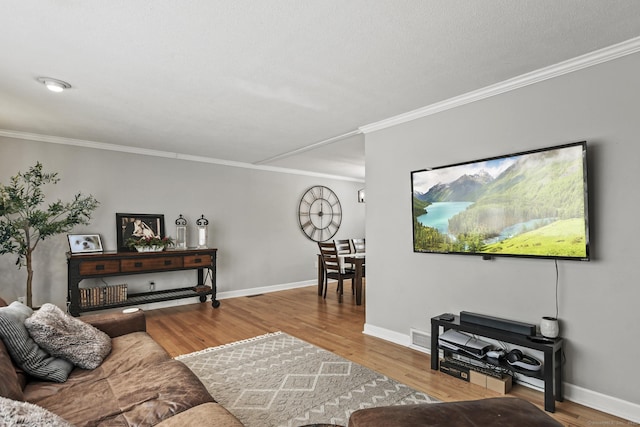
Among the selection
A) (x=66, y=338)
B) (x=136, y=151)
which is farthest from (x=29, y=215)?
(x=66, y=338)

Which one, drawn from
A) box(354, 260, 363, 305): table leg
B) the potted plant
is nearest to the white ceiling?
the potted plant

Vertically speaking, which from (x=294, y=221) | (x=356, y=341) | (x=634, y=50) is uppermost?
(x=634, y=50)

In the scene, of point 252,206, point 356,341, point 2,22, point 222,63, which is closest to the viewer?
point 2,22

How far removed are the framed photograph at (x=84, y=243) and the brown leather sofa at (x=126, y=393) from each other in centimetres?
282

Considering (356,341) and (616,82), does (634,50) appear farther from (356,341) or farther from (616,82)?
(356,341)

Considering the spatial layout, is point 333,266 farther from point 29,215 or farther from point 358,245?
point 29,215

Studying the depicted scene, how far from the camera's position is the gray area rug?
2.18 metres

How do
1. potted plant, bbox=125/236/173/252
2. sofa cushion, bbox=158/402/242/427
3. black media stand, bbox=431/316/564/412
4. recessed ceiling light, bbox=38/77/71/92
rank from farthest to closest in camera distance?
1. potted plant, bbox=125/236/173/252
2. recessed ceiling light, bbox=38/77/71/92
3. black media stand, bbox=431/316/564/412
4. sofa cushion, bbox=158/402/242/427

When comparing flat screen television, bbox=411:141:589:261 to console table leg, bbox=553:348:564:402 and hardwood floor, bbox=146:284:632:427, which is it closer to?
console table leg, bbox=553:348:564:402

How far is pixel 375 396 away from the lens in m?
2.37

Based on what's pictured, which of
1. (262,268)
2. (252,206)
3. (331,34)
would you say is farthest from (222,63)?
(262,268)

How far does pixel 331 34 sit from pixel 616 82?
1890mm

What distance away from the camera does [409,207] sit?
3.39 meters

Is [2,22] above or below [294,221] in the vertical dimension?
above
